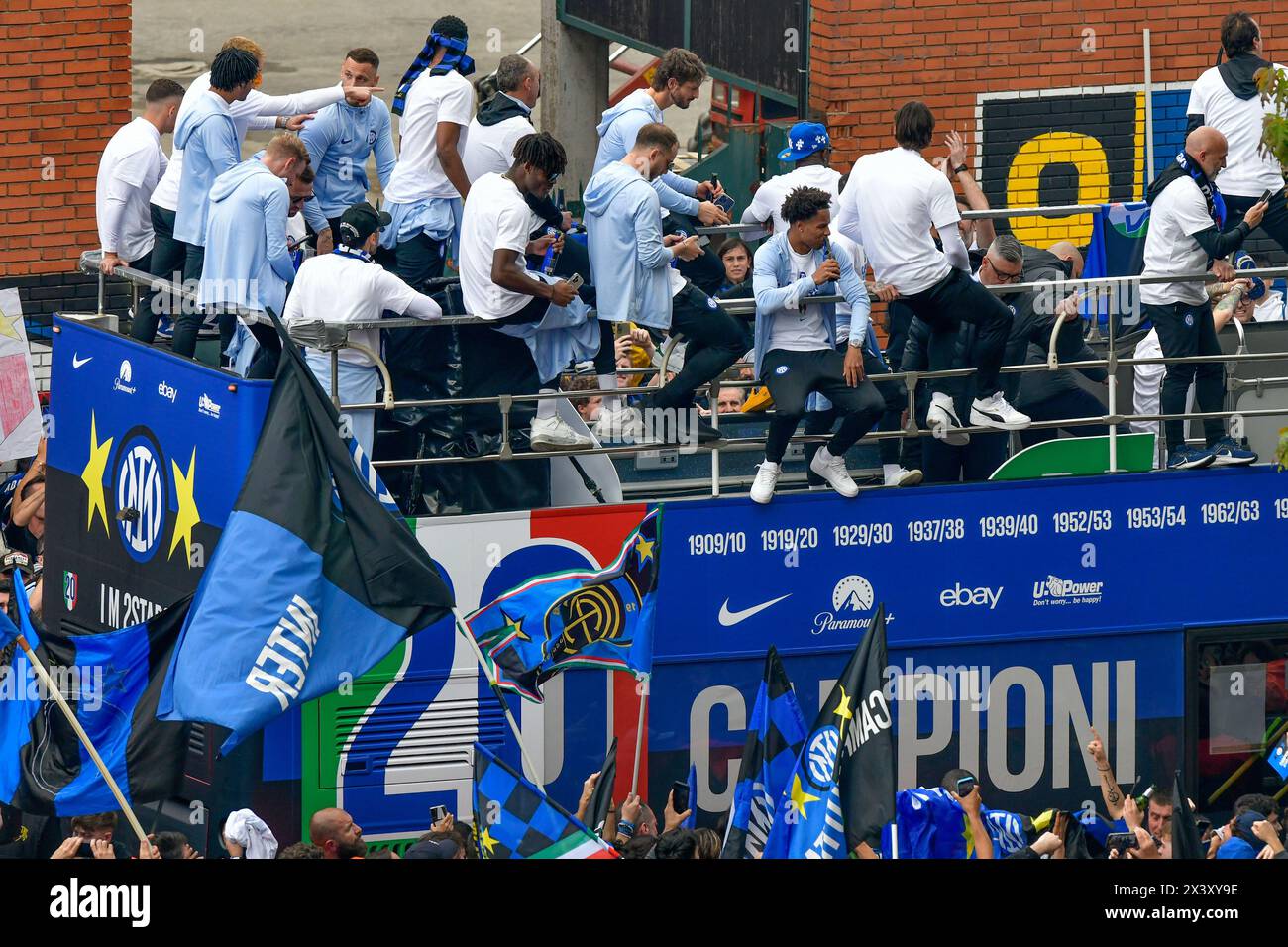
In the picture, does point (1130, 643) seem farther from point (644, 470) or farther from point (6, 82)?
point (6, 82)

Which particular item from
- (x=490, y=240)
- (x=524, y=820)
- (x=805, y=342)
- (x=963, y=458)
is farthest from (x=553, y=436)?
(x=524, y=820)

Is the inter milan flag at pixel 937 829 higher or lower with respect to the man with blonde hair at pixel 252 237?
lower

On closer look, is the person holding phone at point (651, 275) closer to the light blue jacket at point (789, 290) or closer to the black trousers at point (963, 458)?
the light blue jacket at point (789, 290)

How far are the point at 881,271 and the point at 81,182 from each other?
28.4 ft

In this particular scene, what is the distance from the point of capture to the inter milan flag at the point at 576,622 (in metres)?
12.8

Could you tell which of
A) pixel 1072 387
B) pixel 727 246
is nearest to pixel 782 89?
pixel 727 246

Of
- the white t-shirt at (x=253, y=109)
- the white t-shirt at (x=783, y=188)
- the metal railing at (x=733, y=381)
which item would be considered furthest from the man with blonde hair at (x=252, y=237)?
the white t-shirt at (x=783, y=188)

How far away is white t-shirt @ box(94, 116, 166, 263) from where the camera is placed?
592 inches

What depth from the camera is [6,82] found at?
2009 cm

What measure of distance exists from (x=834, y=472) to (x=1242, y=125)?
13.1 feet

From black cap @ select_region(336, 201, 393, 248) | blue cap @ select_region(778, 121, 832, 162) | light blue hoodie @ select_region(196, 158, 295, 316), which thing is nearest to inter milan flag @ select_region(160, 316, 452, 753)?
black cap @ select_region(336, 201, 393, 248)

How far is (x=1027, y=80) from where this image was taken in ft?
66.0

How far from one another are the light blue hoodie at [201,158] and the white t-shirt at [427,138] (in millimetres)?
996

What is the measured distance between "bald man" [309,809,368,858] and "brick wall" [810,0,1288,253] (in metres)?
9.29
